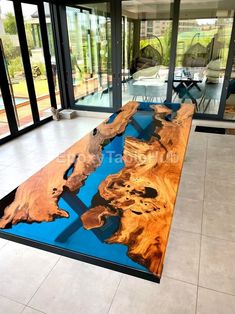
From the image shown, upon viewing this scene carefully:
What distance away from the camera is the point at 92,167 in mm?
1901

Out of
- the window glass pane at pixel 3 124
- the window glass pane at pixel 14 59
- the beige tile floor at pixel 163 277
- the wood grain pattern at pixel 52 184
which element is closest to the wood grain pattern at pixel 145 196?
the wood grain pattern at pixel 52 184

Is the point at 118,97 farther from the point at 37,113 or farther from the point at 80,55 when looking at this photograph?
the point at 37,113

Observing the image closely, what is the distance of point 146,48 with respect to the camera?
192 inches

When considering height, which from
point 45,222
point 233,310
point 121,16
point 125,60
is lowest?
point 233,310

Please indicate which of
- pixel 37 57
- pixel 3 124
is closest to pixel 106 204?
pixel 3 124

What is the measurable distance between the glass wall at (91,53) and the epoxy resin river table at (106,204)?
3.42 m

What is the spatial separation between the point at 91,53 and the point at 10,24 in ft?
5.79

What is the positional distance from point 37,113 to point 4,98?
920mm

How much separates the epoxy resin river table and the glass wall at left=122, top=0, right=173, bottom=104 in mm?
3054

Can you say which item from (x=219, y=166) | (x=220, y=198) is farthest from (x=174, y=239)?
(x=219, y=166)

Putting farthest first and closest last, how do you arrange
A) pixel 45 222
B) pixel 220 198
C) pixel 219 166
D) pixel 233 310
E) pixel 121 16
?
pixel 121 16 < pixel 219 166 < pixel 220 198 < pixel 233 310 < pixel 45 222

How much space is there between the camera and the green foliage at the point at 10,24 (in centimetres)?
401

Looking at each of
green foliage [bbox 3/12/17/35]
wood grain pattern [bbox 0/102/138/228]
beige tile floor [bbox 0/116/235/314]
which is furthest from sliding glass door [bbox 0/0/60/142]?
wood grain pattern [bbox 0/102/138/228]

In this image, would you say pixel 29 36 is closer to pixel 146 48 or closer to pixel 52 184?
pixel 146 48
